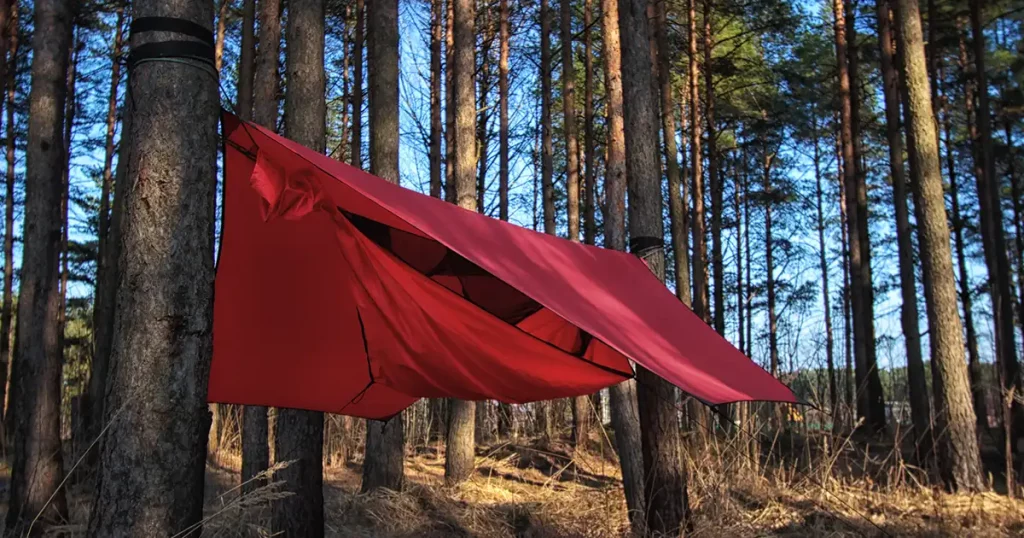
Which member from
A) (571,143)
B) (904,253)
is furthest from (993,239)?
(571,143)

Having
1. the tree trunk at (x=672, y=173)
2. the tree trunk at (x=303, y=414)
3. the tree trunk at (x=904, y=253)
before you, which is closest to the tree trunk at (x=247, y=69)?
the tree trunk at (x=303, y=414)

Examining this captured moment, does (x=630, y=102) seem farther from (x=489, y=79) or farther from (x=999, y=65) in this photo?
(x=999, y=65)

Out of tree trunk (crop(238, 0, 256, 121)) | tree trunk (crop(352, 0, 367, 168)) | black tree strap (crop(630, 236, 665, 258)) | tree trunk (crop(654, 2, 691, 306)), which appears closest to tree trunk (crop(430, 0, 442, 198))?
tree trunk (crop(352, 0, 367, 168))

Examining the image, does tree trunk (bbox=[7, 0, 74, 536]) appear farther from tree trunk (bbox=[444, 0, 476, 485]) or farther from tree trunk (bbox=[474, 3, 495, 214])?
tree trunk (bbox=[474, 3, 495, 214])

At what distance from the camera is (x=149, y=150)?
2311 millimetres

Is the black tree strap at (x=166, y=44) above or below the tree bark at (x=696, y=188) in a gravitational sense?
below

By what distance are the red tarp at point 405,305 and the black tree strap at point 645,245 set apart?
239mm

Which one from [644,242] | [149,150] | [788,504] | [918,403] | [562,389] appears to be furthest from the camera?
[918,403]

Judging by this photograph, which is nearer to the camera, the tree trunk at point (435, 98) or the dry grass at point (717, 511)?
the dry grass at point (717, 511)

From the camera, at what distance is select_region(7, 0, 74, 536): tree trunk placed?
468 cm

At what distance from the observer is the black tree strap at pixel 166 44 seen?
2.34 m

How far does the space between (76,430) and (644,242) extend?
5912 millimetres

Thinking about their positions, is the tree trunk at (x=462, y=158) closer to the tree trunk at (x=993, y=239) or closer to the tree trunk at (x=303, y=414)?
the tree trunk at (x=303, y=414)

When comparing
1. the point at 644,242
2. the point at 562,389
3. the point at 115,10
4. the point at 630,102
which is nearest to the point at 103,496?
the point at 562,389
